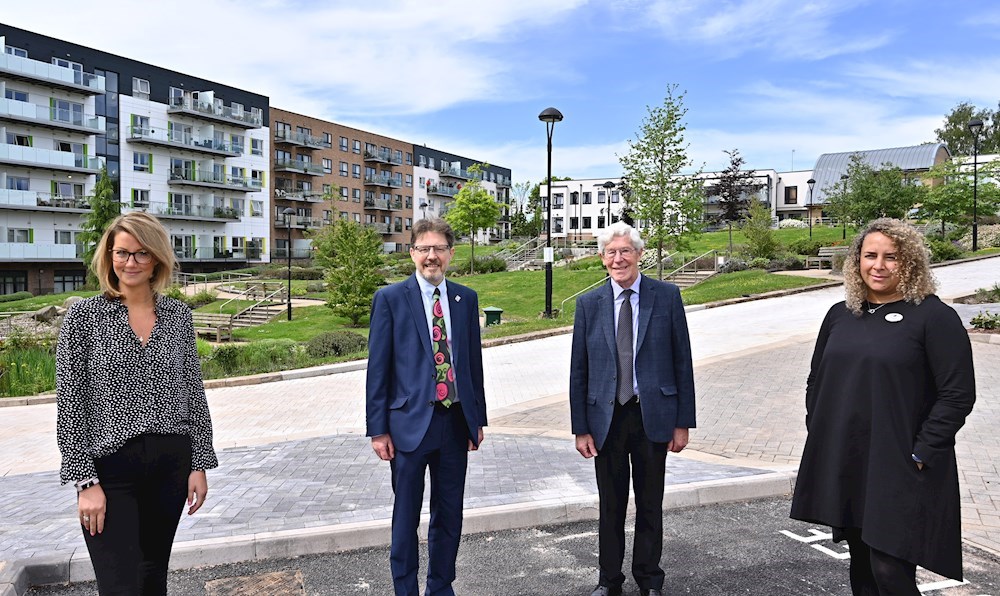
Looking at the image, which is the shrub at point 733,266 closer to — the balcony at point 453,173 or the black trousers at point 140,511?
the black trousers at point 140,511

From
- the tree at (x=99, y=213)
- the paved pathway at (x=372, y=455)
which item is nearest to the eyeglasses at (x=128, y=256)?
the paved pathway at (x=372, y=455)

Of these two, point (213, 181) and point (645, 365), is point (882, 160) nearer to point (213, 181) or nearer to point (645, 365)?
point (213, 181)

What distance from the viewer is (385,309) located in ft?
13.1

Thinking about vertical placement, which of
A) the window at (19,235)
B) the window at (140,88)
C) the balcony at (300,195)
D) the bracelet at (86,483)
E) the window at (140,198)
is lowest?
the bracelet at (86,483)

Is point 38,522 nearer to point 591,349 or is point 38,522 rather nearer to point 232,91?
point 591,349

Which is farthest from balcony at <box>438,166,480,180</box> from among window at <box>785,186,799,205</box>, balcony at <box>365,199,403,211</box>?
window at <box>785,186,799,205</box>

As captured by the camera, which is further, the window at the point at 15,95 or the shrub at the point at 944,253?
the window at the point at 15,95

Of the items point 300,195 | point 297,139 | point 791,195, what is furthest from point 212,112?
point 791,195

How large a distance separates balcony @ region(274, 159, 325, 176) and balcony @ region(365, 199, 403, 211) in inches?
348

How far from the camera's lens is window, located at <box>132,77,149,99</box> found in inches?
2037

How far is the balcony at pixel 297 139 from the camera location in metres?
65.2

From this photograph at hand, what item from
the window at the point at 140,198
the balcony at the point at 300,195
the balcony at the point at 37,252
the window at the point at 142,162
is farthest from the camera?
the balcony at the point at 300,195

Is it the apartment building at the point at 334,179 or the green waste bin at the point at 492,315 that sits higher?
the apartment building at the point at 334,179

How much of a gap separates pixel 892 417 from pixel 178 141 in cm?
5795
